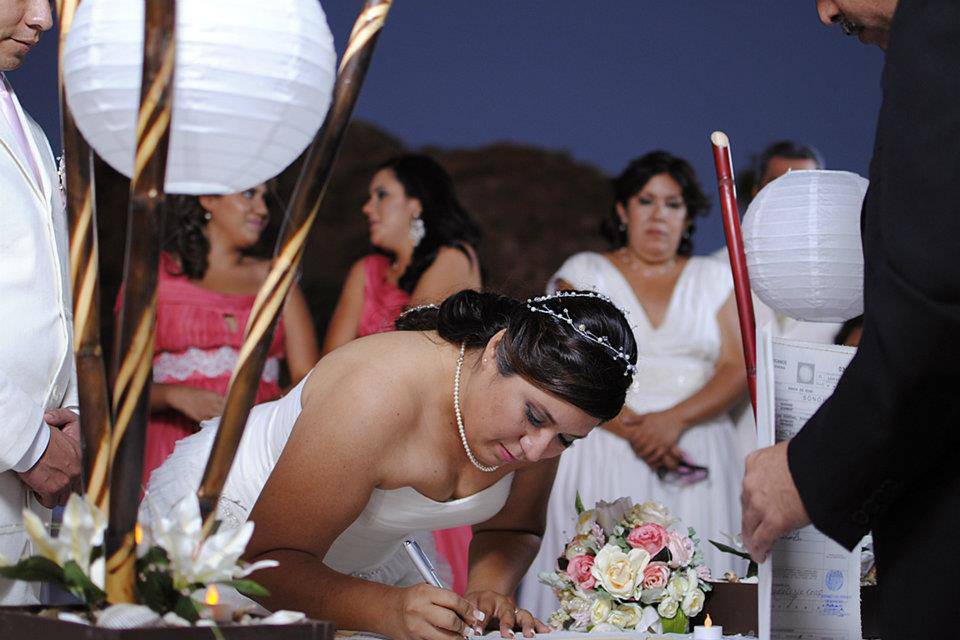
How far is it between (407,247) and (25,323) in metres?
2.51

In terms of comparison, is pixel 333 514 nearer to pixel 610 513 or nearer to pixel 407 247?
pixel 610 513

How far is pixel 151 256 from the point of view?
117 cm

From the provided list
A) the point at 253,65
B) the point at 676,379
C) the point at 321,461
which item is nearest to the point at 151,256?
the point at 253,65

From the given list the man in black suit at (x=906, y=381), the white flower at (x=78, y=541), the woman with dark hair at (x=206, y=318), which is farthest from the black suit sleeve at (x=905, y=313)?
the woman with dark hair at (x=206, y=318)

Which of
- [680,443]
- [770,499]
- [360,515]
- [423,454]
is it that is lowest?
[680,443]

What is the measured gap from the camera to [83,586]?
1.17 m

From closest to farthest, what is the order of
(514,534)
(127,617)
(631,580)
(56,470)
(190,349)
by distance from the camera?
(127,617) < (56,470) < (631,580) < (514,534) < (190,349)

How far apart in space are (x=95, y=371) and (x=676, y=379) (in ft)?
11.5

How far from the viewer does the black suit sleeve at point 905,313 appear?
125 centimetres

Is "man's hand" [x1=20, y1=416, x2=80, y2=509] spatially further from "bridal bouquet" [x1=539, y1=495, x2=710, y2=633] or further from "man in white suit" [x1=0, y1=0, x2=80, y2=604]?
"bridal bouquet" [x1=539, y1=495, x2=710, y2=633]

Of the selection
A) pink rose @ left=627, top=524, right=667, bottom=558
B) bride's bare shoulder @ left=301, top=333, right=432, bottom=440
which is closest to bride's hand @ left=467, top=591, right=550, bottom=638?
pink rose @ left=627, top=524, right=667, bottom=558

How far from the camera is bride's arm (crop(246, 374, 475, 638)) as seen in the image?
6.10 feet

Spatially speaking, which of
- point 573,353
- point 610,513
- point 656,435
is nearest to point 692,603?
point 610,513

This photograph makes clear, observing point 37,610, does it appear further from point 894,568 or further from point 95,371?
point 894,568
